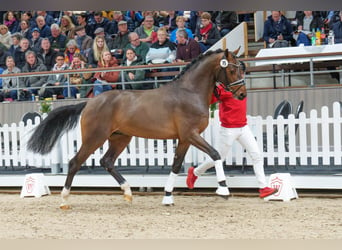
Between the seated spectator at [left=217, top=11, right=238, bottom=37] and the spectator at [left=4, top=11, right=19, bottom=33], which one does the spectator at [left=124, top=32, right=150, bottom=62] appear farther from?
the spectator at [left=4, top=11, right=19, bottom=33]

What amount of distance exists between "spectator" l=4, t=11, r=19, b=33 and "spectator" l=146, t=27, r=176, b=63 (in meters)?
6.35

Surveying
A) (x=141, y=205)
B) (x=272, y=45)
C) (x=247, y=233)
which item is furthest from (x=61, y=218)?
(x=272, y=45)

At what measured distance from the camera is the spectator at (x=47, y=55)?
13.6 metres

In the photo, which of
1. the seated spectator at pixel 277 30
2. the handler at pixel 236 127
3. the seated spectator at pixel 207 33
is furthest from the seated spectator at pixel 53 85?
the handler at pixel 236 127

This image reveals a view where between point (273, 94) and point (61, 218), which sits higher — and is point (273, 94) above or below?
above

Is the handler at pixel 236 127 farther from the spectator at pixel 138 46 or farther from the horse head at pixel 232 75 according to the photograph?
the spectator at pixel 138 46

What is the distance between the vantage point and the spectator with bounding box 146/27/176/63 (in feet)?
38.7

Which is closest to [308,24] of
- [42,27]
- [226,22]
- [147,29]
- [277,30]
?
[277,30]

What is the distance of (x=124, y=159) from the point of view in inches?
324

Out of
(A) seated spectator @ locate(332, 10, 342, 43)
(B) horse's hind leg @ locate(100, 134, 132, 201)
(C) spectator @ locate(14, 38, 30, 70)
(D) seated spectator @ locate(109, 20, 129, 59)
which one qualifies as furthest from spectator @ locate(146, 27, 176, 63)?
(B) horse's hind leg @ locate(100, 134, 132, 201)

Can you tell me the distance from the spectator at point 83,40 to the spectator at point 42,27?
1.02 m

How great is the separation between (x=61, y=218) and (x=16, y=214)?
2.47 ft

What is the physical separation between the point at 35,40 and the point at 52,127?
27.3 ft

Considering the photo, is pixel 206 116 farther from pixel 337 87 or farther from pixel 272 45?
pixel 272 45
